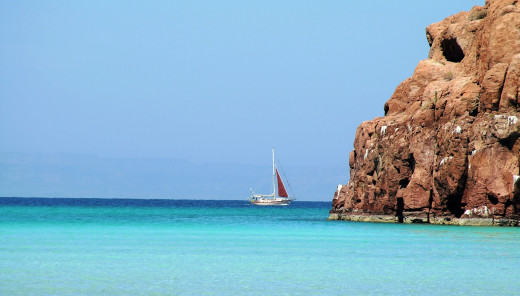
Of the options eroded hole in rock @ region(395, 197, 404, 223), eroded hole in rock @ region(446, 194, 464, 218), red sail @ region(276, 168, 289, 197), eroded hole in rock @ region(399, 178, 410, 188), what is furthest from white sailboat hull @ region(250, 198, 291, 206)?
eroded hole in rock @ region(446, 194, 464, 218)

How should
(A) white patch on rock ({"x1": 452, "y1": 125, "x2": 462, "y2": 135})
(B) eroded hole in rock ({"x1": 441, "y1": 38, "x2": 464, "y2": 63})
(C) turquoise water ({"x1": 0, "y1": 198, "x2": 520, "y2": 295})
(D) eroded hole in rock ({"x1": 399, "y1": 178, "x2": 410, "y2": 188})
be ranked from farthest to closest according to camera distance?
(B) eroded hole in rock ({"x1": 441, "y1": 38, "x2": 464, "y2": 63})
(D) eroded hole in rock ({"x1": 399, "y1": 178, "x2": 410, "y2": 188})
(A) white patch on rock ({"x1": 452, "y1": 125, "x2": 462, "y2": 135})
(C) turquoise water ({"x1": 0, "y1": 198, "x2": 520, "y2": 295})

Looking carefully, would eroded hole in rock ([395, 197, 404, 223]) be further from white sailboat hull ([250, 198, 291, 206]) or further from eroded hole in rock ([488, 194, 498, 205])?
white sailboat hull ([250, 198, 291, 206])

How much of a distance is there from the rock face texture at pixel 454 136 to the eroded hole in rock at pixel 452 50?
4.3 inches

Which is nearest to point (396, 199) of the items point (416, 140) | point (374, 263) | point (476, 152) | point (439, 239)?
point (416, 140)

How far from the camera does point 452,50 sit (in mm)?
72625

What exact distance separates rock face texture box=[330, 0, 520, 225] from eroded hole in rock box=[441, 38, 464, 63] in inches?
4.3

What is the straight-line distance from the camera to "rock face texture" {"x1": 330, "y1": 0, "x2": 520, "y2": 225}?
5747 centimetres

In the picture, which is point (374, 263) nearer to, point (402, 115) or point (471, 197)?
point (471, 197)

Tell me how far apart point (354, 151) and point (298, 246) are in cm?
4071

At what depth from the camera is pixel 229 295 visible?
22.7m

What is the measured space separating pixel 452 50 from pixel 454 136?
47.1 ft

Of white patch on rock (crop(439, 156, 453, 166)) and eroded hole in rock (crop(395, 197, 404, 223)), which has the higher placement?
white patch on rock (crop(439, 156, 453, 166))

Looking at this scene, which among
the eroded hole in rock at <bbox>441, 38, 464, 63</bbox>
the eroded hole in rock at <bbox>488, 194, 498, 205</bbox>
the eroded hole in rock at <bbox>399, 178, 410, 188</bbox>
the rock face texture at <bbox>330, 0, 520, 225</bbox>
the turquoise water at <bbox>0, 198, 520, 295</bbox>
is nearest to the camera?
the turquoise water at <bbox>0, 198, 520, 295</bbox>

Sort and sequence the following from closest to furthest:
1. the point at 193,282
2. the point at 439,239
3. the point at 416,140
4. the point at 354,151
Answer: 1. the point at 193,282
2. the point at 439,239
3. the point at 416,140
4. the point at 354,151
